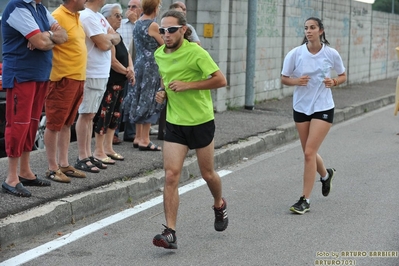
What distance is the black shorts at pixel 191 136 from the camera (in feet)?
21.2

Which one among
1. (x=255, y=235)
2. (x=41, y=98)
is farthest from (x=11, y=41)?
(x=255, y=235)

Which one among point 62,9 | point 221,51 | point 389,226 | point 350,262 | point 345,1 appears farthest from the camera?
point 345,1

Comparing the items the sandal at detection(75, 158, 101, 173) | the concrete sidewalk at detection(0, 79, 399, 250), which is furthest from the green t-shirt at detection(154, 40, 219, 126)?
the sandal at detection(75, 158, 101, 173)

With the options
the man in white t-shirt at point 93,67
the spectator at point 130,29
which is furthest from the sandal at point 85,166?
the spectator at point 130,29

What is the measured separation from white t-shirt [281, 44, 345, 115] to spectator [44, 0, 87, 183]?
6.68 ft

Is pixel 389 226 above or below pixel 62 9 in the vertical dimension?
below

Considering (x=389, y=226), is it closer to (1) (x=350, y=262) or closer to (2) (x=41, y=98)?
(1) (x=350, y=262)

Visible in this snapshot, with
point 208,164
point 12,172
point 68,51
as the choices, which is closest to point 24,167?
point 12,172

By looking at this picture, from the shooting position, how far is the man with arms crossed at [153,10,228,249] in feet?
20.8

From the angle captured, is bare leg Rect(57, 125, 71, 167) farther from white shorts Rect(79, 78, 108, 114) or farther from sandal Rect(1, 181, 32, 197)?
sandal Rect(1, 181, 32, 197)

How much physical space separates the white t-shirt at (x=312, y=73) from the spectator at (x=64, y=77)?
2035 mm

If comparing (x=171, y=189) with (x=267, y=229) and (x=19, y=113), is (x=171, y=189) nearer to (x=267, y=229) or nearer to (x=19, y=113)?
(x=267, y=229)

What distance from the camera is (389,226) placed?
7117 millimetres

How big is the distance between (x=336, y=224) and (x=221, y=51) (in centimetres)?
779
